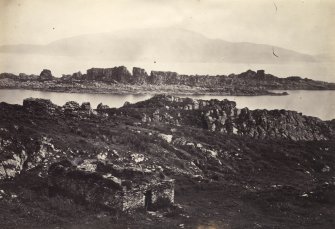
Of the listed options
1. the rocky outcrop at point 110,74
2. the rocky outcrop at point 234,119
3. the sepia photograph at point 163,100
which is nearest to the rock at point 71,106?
the sepia photograph at point 163,100

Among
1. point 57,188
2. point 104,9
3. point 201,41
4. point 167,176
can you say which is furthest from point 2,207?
point 201,41

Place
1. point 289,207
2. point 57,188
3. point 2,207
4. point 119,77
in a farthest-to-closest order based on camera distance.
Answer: point 119,77 → point 289,207 → point 57,188 → point 2,207

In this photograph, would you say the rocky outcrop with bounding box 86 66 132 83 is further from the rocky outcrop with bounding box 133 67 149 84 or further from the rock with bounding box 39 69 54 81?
A: the rock with bounding box 39 69 54 81

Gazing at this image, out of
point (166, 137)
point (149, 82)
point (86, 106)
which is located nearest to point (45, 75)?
point (86, 106)

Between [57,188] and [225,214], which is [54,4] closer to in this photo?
[57,188]

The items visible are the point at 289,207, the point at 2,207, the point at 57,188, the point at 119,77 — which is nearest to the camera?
the point at 2,207

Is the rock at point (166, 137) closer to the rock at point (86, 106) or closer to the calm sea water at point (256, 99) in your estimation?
the calm sea water at point (256, 99)

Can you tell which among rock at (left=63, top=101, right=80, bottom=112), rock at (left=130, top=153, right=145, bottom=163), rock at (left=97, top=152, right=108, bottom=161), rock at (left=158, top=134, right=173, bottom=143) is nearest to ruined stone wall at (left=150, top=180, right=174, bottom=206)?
rock at (left=130, top=153, right=145, bottom=163)
